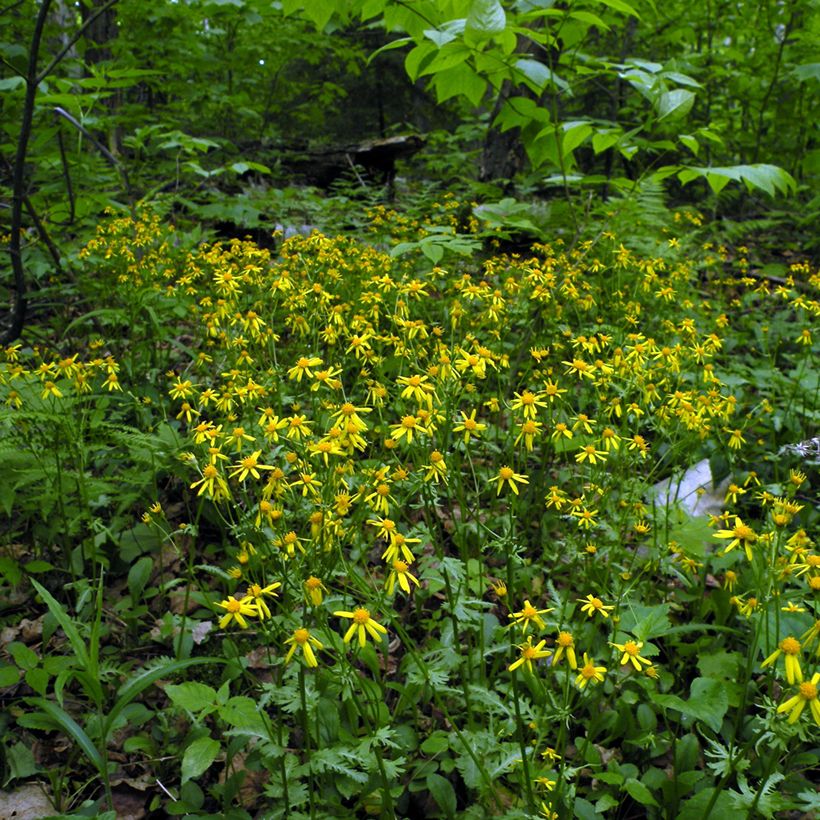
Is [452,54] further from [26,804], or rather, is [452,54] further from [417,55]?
[26,804]

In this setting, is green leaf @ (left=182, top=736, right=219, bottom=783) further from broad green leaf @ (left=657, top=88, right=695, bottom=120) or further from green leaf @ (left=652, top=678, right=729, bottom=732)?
broad green leaf @ (left=657, top=88, right=695, bottom=120)

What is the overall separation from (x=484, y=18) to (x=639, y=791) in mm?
2296

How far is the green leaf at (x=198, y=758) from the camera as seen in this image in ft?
5.52

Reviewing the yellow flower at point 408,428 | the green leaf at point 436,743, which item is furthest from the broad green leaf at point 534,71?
the green leaf at point 436,743

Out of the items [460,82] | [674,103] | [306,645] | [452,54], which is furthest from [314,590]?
[674,103]

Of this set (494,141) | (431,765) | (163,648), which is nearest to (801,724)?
(431,765)

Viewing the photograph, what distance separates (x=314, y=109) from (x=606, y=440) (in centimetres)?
821

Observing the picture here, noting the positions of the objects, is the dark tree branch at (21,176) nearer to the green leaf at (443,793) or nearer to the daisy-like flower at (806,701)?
the green leaf at (443,793)

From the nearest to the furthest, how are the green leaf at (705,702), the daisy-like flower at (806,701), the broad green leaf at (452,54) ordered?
1. the daisy-like flower at (806,701)
2. the green leaf at (705,702)
3. the broad green leaf at (452,54)

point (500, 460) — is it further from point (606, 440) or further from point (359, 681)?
point (359, 681)

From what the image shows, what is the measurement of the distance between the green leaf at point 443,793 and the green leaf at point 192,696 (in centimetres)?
65

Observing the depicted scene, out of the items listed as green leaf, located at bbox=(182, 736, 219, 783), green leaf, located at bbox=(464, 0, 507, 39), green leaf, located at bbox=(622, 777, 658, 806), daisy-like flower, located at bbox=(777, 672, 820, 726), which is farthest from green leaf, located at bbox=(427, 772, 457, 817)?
green leaf, located at bbox=(464, 0, 507, 39)

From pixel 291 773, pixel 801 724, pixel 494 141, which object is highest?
pixel 494 141

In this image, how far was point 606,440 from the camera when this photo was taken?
7.75 feet
